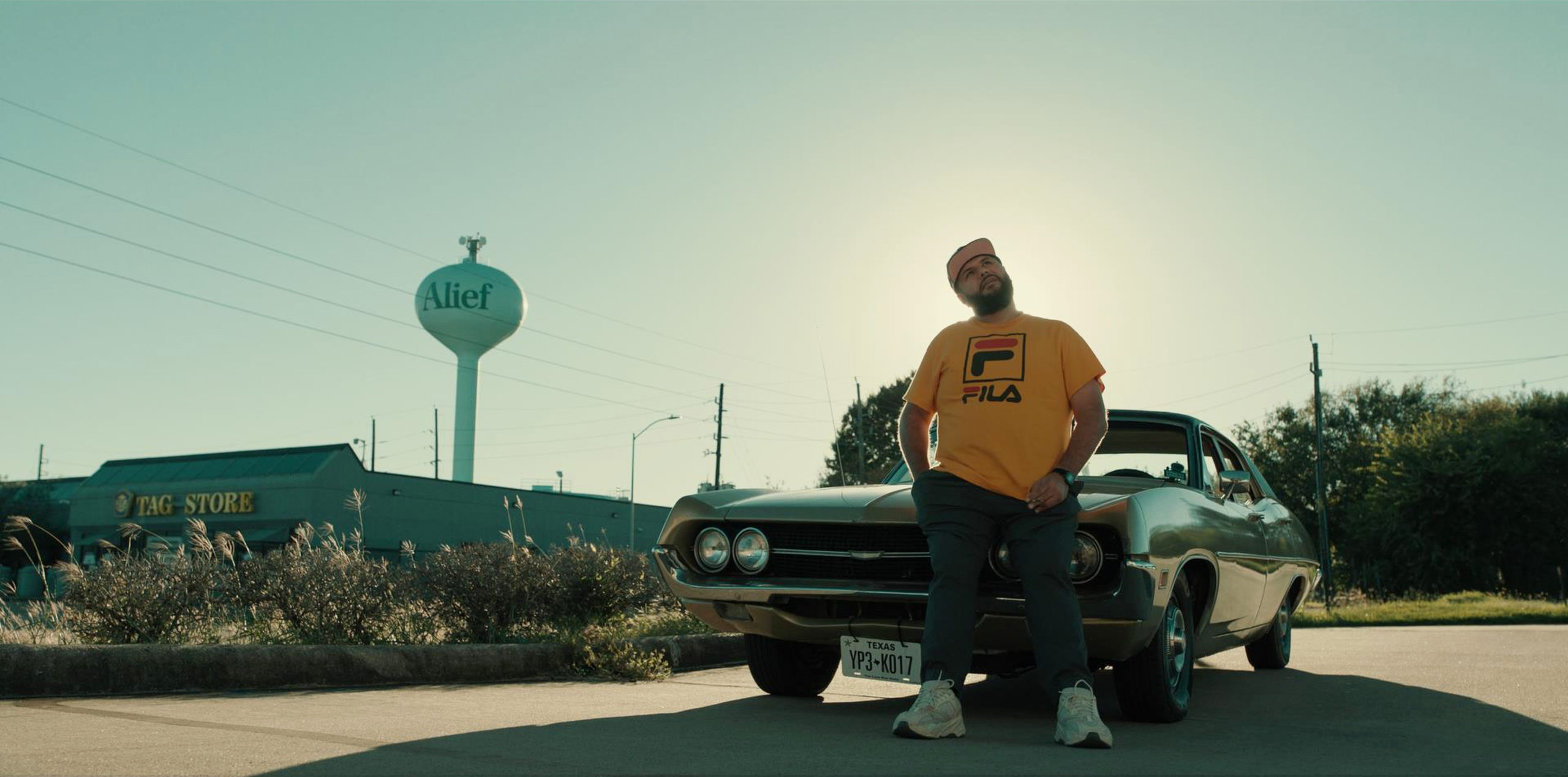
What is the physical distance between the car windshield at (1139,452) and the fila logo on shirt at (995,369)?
1.89m

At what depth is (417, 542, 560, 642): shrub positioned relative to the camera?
836 centimetres

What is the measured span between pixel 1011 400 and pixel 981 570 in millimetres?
626

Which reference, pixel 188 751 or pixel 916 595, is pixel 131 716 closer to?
pixel 188 751

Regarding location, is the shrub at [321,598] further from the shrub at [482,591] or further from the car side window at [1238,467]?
the car side window at [1238,467]

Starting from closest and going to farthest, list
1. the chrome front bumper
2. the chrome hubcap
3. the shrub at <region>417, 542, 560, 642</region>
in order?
1. the chrome front bumper
2. the chrome hubcap
3. the shrub at <region>417, 542, 560, 642</region>

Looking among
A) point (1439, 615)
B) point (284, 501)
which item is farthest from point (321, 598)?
point (284, 501)

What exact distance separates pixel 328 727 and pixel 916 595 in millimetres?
2228

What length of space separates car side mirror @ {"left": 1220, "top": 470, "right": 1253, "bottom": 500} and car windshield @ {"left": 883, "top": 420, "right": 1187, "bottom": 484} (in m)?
0.23

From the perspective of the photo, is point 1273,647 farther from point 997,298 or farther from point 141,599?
point 141,599

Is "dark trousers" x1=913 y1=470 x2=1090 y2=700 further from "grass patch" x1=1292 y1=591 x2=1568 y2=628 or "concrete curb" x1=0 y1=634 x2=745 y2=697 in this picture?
"grass patch" x1=1292 y1=591 x2=1568 y2=628

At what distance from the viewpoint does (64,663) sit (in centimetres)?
582

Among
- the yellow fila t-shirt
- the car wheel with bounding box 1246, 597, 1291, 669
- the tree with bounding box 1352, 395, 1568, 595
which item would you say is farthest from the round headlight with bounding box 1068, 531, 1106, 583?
the tree with bounding box 1352, 395, 1568, 595

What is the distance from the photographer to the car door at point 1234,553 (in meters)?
5.92

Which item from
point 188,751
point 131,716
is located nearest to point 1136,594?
point 188,751
